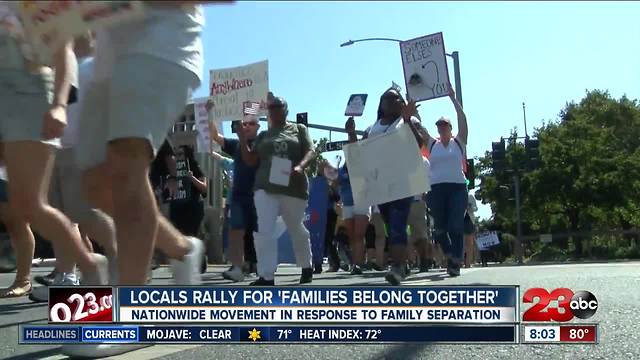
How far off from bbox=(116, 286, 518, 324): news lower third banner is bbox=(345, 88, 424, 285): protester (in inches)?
120

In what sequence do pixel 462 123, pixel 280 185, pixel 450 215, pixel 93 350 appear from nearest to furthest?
pixel 93 350 < pixel 280 185 < pixel 450 215 < pixel 462 123

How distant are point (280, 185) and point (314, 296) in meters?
3.45

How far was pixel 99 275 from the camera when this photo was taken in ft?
11.3

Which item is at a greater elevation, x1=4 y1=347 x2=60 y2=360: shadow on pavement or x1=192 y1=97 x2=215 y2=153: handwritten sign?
x1=192 y1=97 x2=215 y2=153: handwritten sign

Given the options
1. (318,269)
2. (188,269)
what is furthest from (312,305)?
(318,269)

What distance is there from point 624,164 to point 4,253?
3752 centimetres

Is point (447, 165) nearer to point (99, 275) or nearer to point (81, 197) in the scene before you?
point (81, 197)

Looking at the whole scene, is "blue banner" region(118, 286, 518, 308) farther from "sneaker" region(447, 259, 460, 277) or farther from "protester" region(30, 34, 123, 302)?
"sneaker" region(447, 259, 460, 277)

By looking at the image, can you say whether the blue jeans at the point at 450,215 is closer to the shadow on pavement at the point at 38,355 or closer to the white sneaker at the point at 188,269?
the white sneaker at the point at 188,269

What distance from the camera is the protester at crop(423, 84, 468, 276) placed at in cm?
717

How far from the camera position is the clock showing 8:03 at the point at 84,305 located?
Result: 261 cm

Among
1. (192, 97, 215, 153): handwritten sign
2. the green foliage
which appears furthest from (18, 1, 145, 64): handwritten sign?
the green foliage

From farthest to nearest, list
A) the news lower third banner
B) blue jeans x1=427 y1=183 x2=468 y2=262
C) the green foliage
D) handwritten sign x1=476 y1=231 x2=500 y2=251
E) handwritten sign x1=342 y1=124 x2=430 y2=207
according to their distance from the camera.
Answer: the green foliage, handwritten sign x1=476 y1=231 x2=500 y2=251, blue jeans x1=427 y1=183 x2=468 y2=262, handwritten sign x1=342 y1=124 x2=430 y2=207, the news lower third banner

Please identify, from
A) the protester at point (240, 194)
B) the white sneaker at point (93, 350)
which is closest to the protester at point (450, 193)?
the protester at point (240, 194)
